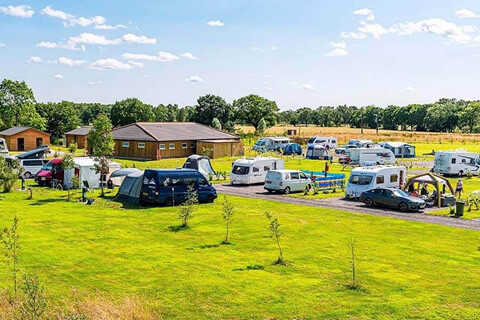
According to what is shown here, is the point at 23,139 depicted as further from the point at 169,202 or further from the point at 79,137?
the point at 169,202

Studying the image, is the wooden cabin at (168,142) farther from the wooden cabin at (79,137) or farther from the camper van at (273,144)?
the wooden cabin at (79,137)

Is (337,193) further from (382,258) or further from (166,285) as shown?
(166,285)

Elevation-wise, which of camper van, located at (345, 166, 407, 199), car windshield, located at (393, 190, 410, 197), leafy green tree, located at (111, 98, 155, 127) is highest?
leafy green tree, located at (111, 98, 155, 127)

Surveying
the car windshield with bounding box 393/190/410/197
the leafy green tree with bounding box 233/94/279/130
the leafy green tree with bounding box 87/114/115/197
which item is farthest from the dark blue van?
the leafy green tree with bounding box 233/94/279/130

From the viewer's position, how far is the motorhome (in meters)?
63.1

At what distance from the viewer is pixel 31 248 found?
19016mm

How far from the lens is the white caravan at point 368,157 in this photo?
54706mm

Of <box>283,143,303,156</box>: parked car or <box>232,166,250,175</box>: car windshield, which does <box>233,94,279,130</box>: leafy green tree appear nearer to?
<box>283,143,303,156</box>: parked car

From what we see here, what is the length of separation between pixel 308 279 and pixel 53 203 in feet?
61.3

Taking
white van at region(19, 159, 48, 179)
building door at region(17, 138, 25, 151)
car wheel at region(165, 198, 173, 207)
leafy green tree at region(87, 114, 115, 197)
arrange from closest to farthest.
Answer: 1. car wheel at region(165, 198, 173, 207)
2. leafy green tree at region(87, 114, 115, 197)
3. white van at region(19, 159, 48, 179)
4. building door at region(17, 138, 25, 151)

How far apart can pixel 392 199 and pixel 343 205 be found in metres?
2.78

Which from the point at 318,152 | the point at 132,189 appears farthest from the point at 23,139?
the point at 132,189

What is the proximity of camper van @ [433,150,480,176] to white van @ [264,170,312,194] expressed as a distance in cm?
1712

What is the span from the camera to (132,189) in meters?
30.1
